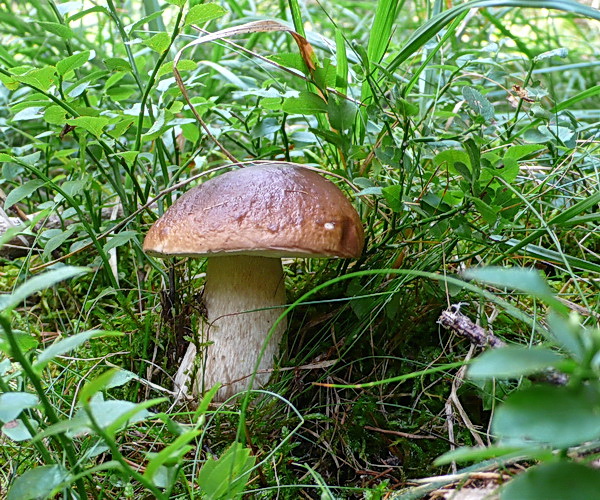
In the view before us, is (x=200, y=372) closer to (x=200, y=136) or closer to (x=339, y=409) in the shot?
(x=339, y=409)

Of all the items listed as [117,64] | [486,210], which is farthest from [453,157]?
[117,64]

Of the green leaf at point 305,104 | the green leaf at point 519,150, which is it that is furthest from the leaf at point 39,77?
the green leaf at point 519,150

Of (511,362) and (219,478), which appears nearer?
(511,362)

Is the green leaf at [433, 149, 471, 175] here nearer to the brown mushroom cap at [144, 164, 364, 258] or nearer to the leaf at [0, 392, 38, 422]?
the brown mushroom cap at [144, 164, 364, 258]

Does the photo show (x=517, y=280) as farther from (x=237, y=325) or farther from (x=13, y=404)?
(x=237, y=325)

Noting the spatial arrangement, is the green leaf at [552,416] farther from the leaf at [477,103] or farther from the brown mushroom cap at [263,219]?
the leaf at [477,103]
